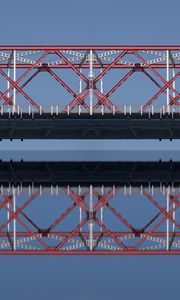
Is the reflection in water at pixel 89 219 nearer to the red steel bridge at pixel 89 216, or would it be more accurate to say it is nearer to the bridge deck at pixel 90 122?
the red steel bridge at pixel 89 216

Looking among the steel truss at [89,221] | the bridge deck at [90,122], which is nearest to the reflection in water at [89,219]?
the steel truss at [89,221]

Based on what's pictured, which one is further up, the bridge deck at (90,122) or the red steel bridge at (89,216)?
the bridge deck at (90,122)

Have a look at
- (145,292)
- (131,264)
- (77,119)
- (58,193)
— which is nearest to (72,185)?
(58,193)

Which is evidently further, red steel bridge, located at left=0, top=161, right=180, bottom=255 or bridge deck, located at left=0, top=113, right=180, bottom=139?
bridge deck, located at left=0, top=113, right=180, bottom=139

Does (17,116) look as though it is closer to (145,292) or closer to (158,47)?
(158,47)

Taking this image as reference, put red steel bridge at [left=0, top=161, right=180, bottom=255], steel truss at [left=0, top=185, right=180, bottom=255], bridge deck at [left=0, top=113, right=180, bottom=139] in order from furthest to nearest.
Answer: bridge deck at [left=0, top=113, right=180, bottom=139], red steel bridge at [left=0, top=161, right=180, bottom=255], steel truss at [left=0, top=185, right=180, bottom=255]

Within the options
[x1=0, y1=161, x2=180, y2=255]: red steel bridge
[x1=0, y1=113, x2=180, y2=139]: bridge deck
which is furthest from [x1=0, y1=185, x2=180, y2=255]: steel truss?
[x1=0, y1=113, x2=180, y2=139]: bridge deck

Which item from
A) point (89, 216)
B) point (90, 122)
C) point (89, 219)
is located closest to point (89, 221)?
point (89, 219)

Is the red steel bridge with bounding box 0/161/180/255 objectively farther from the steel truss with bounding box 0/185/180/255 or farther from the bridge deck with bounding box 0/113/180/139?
the bridge deck with bounding box 0/113/180/139
